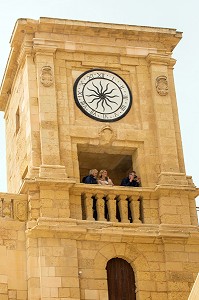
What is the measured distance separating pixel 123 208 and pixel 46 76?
149 inches

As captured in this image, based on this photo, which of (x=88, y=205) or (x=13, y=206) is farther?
(x=88, y=205)

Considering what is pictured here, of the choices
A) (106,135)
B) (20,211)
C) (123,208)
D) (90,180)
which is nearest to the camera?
(20,211)

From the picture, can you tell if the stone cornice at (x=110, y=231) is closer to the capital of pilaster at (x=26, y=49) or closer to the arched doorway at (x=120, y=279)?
the arched doorway at (x=120, y=279)

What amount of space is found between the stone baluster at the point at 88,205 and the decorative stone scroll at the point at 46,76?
3003mm

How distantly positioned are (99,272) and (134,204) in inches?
79.3

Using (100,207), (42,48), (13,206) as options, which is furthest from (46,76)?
(100,207)

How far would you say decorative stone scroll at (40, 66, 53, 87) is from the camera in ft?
81.9

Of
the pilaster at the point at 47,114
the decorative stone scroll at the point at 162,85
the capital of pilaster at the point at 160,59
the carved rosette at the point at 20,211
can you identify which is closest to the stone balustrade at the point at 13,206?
the carved rosette at the point at 20,211

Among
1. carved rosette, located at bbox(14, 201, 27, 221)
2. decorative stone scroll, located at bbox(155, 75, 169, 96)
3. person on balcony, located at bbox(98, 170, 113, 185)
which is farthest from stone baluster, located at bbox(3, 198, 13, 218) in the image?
decorative stone scroll, located at bbox(155, 75, 169, 96)

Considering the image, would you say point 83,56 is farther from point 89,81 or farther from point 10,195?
point 10,195

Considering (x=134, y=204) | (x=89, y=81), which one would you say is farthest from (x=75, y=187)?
(x=89, y=81)

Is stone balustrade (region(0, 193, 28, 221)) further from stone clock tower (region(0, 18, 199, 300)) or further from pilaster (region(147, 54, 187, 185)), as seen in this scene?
pilaster (region(147, 54, 187, 185))

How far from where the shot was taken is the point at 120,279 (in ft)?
76.6

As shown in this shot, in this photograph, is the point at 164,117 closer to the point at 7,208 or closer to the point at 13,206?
the point at 13,206
